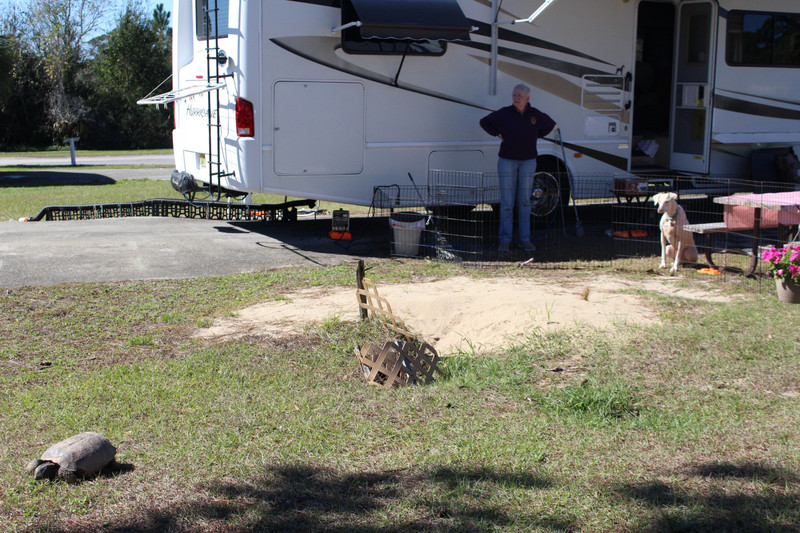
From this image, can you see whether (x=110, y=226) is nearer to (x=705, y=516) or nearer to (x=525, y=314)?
(x=525, y=314)

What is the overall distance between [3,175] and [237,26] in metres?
13.1

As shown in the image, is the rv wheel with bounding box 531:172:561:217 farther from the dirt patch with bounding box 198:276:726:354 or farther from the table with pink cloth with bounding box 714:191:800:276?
the dirt patch with bounding box 198:276:726:354

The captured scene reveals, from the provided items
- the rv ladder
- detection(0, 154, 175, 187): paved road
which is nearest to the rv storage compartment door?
the rv ladder

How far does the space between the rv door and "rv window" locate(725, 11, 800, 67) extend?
0.30 m

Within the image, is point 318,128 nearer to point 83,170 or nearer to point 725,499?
point 725,499

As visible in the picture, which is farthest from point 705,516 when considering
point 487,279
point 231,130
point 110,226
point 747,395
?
point 110,226

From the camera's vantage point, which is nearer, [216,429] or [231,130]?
[216,429]

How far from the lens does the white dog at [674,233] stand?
7984mm

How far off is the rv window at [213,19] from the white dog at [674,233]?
5.10 metres

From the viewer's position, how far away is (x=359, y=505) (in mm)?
3447

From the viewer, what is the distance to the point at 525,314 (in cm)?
618

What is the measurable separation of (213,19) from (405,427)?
266 inches

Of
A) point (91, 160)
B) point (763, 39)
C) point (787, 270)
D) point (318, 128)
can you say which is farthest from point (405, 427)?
point (91, 160)

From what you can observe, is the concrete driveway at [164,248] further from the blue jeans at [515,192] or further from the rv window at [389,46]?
the rv window at [389,46]
